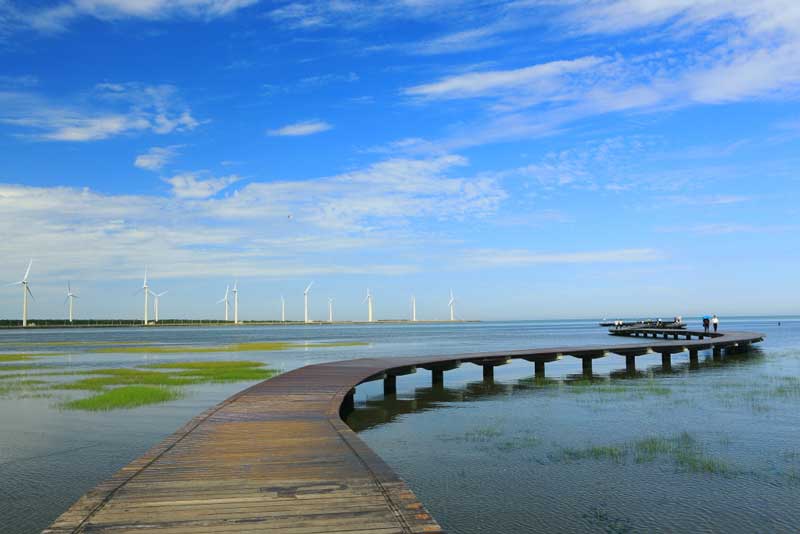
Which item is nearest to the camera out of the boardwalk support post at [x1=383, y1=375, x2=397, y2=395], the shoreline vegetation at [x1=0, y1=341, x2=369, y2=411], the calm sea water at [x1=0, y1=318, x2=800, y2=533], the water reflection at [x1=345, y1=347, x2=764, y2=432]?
the calm sea water at [x1=0, y1=318, x2=800, y2=533]

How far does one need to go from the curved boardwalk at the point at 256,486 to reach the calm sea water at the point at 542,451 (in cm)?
177

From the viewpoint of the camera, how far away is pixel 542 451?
13.9 meters

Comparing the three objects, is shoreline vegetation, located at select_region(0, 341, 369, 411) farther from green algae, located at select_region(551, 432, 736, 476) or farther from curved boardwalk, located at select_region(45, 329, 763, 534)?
green algae, located at select_region(551, 432, 736, 476)

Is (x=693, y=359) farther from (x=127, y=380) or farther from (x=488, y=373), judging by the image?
(x=127, y=380)

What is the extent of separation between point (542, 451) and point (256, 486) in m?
7.64

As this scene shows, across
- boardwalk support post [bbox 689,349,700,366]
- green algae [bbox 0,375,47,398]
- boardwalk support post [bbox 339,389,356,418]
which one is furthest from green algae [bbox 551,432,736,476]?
boardwalk support post [bbox 689,349,700,366]

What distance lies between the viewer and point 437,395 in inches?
960

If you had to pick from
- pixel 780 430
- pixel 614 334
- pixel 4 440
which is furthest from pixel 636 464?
pixel 614 334

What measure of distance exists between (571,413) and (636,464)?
6467 mm

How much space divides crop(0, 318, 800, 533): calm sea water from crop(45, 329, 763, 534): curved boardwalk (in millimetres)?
1768

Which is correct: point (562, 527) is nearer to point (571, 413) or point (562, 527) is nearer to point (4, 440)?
point (571, 413)

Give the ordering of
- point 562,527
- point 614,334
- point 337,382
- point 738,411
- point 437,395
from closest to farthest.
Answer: point 562,527, point 738,411, point 337,382, point 437,395, point 614,334

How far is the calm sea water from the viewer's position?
9922 mm

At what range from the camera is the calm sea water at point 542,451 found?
9922 mm
